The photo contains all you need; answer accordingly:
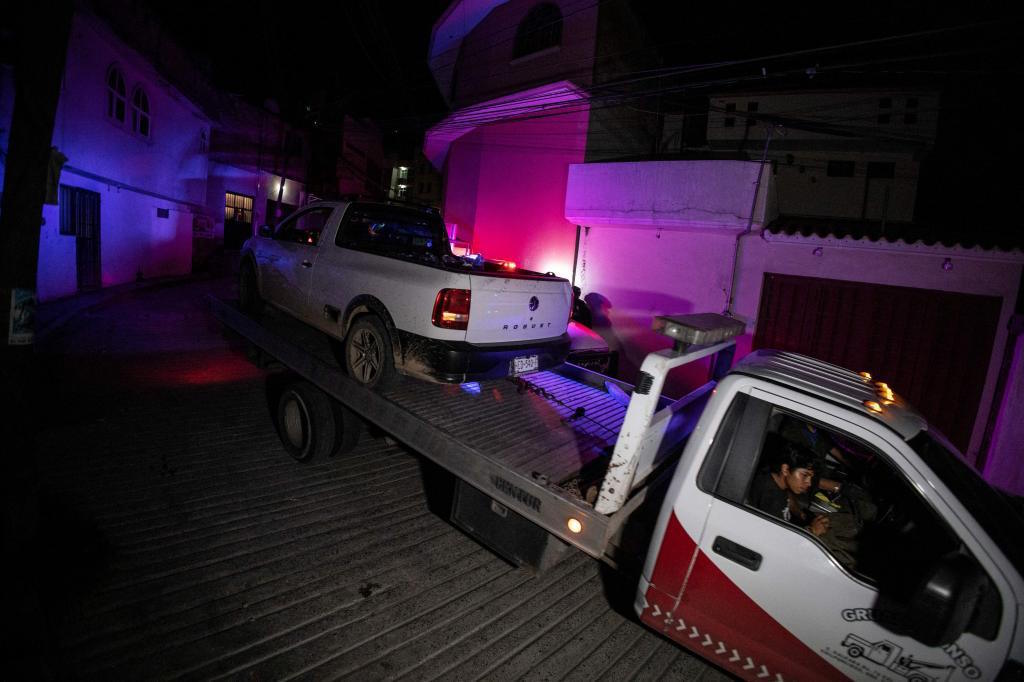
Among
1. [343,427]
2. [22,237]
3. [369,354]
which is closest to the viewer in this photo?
[22,237]

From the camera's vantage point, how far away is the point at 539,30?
539 inches

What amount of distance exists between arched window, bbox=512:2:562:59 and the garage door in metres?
9.51

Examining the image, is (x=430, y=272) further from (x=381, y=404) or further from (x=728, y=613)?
(x=728, y=613)

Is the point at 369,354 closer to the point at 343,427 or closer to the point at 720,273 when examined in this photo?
the point at 343,427

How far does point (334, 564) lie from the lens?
A: 11.0 feet

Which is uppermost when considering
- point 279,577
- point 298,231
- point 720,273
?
point 720,273

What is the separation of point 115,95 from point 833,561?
18925 millimetres

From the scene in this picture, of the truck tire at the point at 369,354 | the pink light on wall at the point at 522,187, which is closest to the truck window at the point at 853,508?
the truck tire at the point at 369,354

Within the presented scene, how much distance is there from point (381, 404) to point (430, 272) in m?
1.18

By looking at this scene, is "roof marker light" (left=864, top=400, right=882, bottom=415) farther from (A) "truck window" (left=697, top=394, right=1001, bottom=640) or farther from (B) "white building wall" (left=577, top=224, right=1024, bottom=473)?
(B) "white building wall" (left=577, top=224, right=1024, bottom=473)

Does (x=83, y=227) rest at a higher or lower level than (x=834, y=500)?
higher

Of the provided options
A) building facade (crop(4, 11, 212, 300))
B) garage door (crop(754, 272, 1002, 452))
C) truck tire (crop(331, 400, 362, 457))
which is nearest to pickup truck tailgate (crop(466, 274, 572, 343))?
truck tire (crop(331, 400, 362, 457))

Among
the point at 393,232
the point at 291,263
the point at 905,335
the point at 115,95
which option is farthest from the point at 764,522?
the point at 115,95

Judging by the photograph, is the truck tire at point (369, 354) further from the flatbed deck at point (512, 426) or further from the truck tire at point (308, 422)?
the truck tire at point (308, 422)
